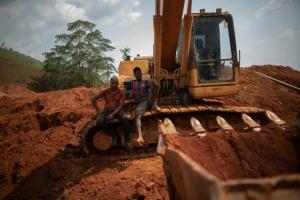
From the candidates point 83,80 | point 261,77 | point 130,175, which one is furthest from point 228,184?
point 83,80

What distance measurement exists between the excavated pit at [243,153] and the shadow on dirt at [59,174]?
3.14 meters

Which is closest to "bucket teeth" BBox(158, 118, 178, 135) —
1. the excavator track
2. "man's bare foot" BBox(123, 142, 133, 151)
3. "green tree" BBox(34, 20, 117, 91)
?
the excavator track

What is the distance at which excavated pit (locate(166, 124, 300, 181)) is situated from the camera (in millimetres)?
2387

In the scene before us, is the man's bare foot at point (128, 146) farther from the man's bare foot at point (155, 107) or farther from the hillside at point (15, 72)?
the hillside at point (15, 72)

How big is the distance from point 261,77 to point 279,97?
119 inches

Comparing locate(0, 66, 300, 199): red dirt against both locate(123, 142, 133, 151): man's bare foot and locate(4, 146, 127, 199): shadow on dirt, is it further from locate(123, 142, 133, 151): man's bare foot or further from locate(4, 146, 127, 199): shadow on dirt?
locate(123, 142, 133, 151): man's bare foot

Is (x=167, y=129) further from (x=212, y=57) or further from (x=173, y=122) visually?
(x=212, y=57)

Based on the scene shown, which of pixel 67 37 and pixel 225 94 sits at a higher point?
pixel 67 37

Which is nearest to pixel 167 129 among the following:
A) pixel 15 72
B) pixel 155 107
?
pixel 155 107

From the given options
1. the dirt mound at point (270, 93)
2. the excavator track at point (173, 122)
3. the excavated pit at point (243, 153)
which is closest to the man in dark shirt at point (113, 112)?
the excavator track at point (173, 122)

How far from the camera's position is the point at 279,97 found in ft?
40.9

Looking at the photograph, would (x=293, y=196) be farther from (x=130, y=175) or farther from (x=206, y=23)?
(x=206, y=23)

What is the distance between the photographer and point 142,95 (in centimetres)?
613

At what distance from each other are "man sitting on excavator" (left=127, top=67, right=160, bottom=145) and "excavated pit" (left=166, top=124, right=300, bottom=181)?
2.89m
